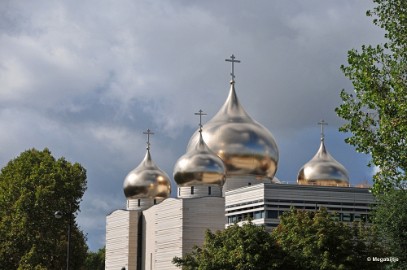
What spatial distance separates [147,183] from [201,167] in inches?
429

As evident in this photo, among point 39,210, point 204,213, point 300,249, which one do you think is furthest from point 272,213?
point 39,210

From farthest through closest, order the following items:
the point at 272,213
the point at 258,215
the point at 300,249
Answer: the point at 258,215
the point at 272,213
the point at 300,249

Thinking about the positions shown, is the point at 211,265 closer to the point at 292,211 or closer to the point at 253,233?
the point at 253,233

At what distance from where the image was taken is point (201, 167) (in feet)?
223

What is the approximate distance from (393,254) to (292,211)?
28.2ft

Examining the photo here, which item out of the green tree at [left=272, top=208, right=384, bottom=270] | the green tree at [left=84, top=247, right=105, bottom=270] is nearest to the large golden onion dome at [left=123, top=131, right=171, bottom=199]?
the green tree at [left=272, top=208, right=384, bottom=270]

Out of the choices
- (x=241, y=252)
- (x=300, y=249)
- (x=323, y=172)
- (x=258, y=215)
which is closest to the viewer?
(x=241, y=252)

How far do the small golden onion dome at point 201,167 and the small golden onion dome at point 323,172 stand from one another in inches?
342

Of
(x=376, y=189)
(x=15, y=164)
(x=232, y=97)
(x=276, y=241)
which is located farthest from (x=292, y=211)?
(x=15, y=164)

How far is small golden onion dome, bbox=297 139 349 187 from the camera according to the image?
72.2 m

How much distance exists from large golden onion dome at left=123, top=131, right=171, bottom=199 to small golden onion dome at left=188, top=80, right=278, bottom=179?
28.1 feet

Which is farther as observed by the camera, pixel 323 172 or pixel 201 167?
pixel 323 172

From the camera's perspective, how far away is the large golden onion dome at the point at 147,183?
77.8m

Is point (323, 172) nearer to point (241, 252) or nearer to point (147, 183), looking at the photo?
point (147, 183)
